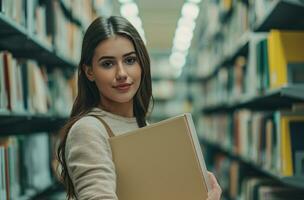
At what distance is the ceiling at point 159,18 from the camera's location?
7801 millimetres

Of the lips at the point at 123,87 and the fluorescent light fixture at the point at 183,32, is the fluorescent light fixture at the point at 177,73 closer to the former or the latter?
the fluorescent light fixture at the point at 183,32

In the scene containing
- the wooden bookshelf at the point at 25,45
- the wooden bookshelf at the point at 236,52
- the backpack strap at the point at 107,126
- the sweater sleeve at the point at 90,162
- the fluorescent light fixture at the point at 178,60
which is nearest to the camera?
the sweater sleeve at the point at 90,162

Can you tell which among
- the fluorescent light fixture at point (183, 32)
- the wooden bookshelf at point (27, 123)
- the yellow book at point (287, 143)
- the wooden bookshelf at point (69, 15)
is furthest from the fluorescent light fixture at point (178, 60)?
the yellow book at point (287, 143)

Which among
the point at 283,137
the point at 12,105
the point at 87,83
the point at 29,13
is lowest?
the point at 283,137

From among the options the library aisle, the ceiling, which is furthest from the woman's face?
the ceiling

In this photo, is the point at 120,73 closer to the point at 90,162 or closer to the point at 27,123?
the point at 90,162

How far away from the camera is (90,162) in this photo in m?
1.30

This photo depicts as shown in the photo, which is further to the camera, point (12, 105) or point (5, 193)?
point (12, 105)

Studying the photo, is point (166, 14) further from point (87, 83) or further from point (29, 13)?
point (87, 83)

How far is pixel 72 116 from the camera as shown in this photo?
58.8 inches

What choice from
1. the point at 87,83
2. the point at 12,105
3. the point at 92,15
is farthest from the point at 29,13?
the point at 92,15

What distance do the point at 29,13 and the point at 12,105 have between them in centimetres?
57

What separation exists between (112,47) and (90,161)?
1.11ft

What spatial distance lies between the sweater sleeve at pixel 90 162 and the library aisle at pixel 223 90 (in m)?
0.75
